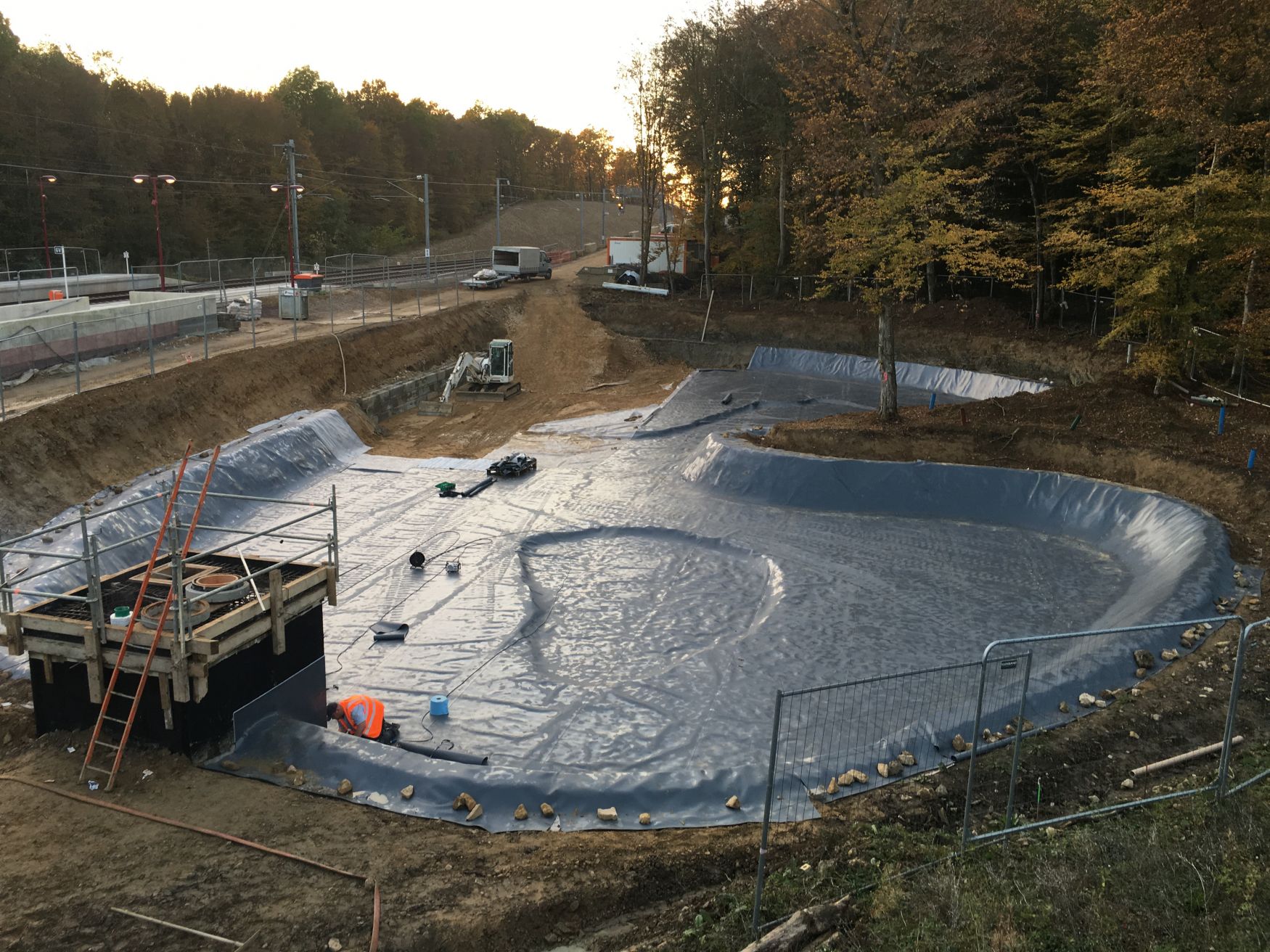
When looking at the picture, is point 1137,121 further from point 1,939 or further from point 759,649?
point 1,939

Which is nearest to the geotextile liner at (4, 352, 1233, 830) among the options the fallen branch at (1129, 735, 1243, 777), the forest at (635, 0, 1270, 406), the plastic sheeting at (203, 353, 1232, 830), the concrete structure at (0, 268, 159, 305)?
the plastic sheeting at (203, 353, 1232, 830)

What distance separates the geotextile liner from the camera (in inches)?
405

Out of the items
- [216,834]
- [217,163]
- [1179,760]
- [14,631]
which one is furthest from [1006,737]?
[217,163]

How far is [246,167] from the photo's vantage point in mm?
67625

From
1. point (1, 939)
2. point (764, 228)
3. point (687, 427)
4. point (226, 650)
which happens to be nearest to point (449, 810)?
point (226, 650)

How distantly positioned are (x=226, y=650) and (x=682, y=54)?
40978 millimetres

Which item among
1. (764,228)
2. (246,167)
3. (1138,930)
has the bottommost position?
(1138,930)

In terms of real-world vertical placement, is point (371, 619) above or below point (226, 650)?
below

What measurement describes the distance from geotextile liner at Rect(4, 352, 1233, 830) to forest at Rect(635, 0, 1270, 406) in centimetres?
625

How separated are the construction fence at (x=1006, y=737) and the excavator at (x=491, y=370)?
2340 cm

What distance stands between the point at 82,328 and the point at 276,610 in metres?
19.4

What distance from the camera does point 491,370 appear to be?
33562 millimetres

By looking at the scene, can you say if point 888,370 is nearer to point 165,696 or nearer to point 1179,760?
point 1179,760

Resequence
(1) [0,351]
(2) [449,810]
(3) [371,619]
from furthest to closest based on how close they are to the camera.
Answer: (1) [0,351] < (3) [371,619] < (2) [449,810]
